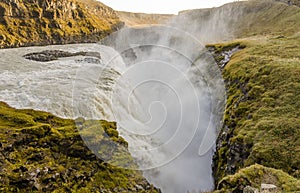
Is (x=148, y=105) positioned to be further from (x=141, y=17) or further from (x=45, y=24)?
(x=141, y=17)

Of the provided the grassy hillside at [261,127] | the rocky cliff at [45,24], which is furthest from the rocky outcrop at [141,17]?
the grassy hillside at [261,127]

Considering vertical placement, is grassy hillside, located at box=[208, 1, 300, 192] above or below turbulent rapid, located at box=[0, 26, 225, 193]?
above

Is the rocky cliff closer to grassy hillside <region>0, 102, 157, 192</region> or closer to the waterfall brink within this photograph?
the waterfall brink

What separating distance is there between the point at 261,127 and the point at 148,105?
57.5 ft

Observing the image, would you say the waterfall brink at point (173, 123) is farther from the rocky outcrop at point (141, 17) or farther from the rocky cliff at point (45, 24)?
the rocky outcrop at point (141, 17)

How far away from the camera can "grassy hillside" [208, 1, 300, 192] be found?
41.9 feet

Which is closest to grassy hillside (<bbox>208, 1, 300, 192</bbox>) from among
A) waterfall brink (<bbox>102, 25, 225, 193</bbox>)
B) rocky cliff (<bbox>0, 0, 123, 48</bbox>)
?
waterfall brink (<bbox>102, 25, 225, 193</bbox>)

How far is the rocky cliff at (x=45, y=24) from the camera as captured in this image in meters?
79.4

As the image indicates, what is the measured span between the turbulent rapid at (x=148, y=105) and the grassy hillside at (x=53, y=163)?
3.49 m

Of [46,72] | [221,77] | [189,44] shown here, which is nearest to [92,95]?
[46,72]

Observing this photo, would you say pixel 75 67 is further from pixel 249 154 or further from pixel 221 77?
pixel 249 154

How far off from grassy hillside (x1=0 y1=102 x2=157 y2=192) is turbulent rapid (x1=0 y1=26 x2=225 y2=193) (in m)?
3.49

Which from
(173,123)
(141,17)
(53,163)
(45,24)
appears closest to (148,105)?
(173,123)

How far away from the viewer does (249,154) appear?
18.4 m
